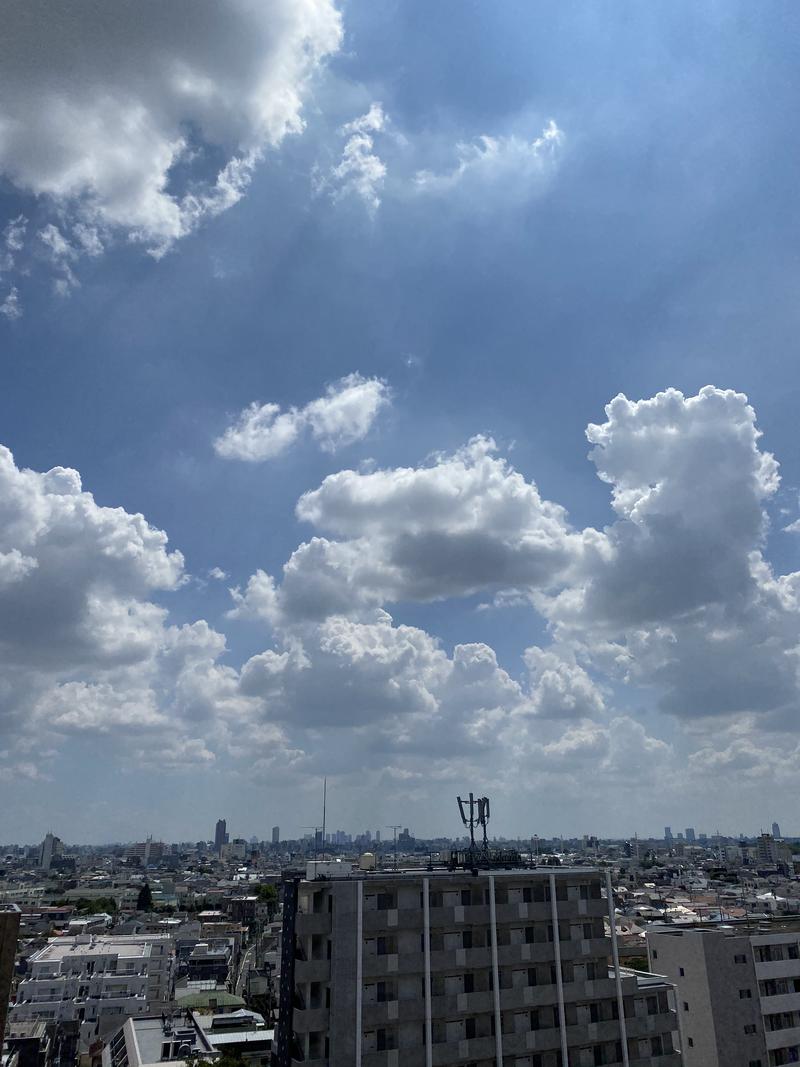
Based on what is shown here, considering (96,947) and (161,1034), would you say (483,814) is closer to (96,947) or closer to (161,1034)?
(161,1034)

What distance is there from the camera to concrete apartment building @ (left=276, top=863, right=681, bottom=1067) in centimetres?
4197

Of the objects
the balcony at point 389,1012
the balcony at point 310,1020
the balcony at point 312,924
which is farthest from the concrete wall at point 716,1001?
the balcony at point 312,924

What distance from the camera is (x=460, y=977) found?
4509 cm

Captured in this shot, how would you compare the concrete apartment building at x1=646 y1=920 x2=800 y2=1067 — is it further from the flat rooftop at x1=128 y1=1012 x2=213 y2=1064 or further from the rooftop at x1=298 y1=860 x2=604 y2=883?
the flat rooftop at x1=128 y1=1012 x2=213 y2=1064

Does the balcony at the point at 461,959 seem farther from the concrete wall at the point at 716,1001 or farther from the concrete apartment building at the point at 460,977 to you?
the concrete wall at the point at 716,1001

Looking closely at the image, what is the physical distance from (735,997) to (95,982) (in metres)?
79.5

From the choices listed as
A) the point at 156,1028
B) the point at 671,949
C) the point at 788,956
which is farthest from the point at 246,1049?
the point at 788,956

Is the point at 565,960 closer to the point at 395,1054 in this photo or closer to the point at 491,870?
the point at 491,870

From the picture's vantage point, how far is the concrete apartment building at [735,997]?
169 ft

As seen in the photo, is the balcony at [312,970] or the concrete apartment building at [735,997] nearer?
the balcony at [312,970]

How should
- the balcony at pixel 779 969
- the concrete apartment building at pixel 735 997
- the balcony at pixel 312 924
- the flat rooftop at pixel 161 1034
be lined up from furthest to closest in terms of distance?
the flat rooftop at pixel 161 1034 < the balcony at pixel 779 969 < the concrete apartment building at pixel 735 997 < the balcony at pixel 312 924

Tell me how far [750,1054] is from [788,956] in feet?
26.0

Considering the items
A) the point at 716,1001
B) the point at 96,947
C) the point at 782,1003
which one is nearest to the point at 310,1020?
the point at 716,1001

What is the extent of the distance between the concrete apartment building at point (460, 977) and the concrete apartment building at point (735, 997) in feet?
12.4
